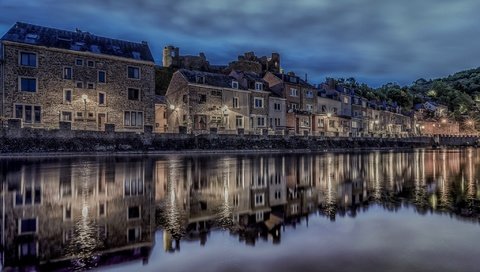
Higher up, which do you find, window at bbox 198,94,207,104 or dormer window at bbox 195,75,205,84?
dormer window at bbox 195,75,205,84

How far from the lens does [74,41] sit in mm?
47094

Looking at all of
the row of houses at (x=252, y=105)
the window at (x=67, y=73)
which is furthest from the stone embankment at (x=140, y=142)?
the window at (x=67, y=73)

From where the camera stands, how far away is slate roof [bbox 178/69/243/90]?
5731 cm

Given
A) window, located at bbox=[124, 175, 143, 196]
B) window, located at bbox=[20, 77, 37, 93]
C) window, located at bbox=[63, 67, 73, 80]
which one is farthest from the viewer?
window, located at bbox=[63, 67, 73, 80]

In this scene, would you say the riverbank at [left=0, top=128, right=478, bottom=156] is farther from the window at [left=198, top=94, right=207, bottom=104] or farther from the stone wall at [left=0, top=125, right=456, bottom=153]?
the window at [left=198, top=94, right=207, bottom=104]

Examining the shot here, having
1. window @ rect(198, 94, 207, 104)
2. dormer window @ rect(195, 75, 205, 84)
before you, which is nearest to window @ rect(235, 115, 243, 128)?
window @ rect(198, 94, 207, 104)

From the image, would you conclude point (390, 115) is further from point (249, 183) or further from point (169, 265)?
point (169, 265)

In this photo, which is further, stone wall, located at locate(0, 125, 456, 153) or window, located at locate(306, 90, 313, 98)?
window, located at locate(306, 90, 313, 98)

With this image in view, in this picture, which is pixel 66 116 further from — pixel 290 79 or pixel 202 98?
pixel 290 79

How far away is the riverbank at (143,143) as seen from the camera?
1299 inches

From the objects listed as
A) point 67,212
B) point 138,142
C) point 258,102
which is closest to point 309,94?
point 258,102

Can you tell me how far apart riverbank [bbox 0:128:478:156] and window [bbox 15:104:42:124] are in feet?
35.4

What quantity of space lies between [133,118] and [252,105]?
21.4 metres

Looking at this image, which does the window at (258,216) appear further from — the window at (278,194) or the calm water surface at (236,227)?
the window at (278,194)
